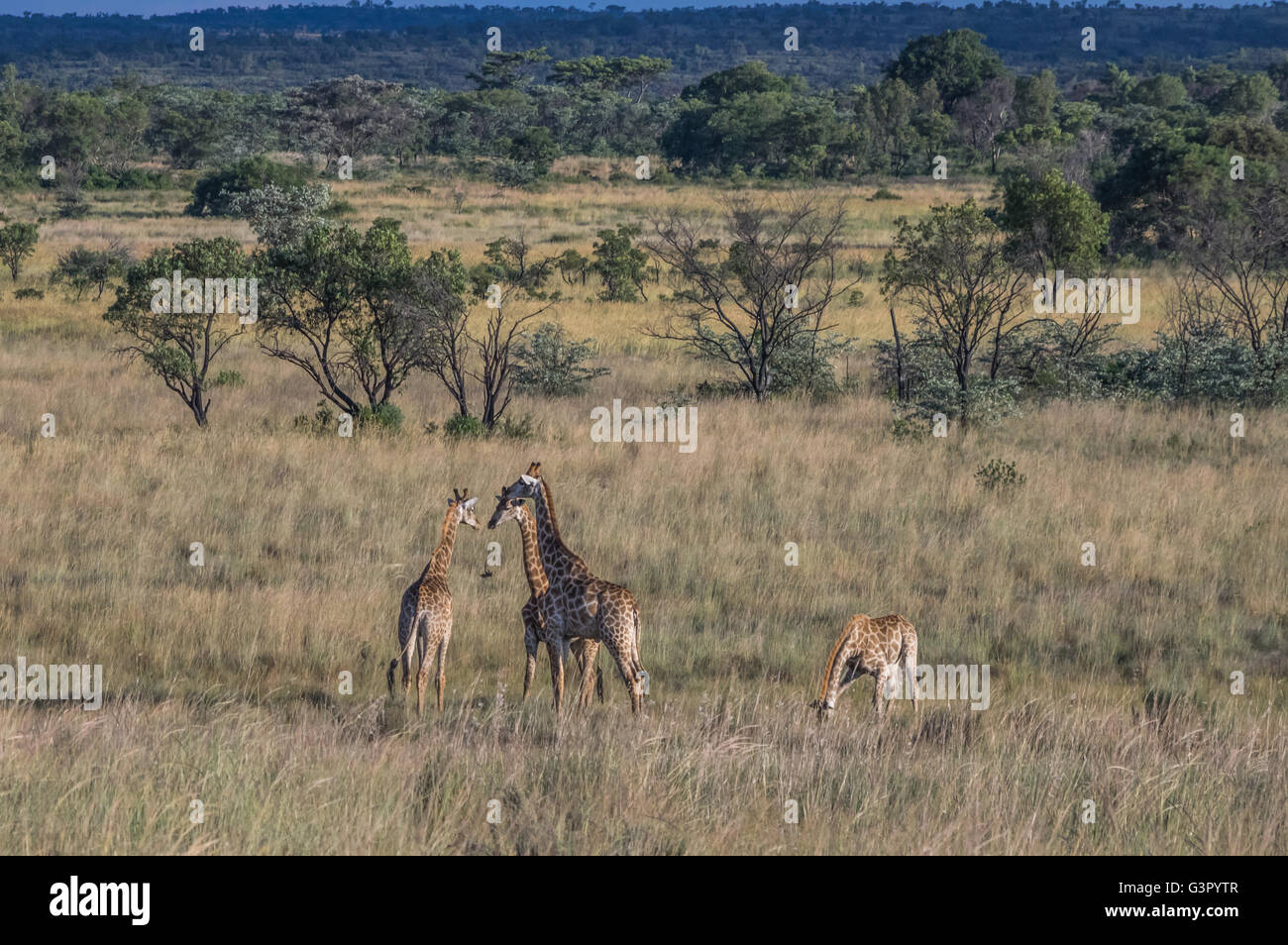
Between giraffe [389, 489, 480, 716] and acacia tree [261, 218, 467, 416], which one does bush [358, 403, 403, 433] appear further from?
giraffe [389, 489, 480, 716]

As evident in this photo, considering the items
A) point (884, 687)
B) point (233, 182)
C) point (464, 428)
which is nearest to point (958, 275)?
point (464, 428)

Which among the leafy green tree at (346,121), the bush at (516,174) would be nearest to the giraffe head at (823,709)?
the bush at (516,174)

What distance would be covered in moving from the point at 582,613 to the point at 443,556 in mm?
1156

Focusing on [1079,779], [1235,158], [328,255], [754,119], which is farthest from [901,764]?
[754,119]

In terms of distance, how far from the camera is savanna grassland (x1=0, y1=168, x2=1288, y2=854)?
17.1 feet

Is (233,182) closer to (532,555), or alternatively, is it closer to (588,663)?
(532,555)

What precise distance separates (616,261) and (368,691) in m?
24.3

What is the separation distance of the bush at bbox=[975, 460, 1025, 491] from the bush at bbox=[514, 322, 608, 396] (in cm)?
787

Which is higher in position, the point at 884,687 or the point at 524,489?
the point at 524,489

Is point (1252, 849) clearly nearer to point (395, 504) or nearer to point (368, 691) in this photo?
point (368, 691)

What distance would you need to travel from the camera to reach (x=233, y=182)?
46406 millimetres

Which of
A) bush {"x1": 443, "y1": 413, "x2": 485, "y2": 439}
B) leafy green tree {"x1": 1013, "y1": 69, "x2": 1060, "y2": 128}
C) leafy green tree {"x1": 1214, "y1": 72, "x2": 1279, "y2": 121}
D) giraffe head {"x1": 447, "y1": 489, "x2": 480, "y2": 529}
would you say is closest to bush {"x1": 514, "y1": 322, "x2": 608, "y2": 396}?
bush {"x1": 443, "y1": 413, "x2": 485, "y2": 439}

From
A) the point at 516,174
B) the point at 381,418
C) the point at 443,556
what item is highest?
the point at 516,174

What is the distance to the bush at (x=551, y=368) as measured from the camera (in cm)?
2084
